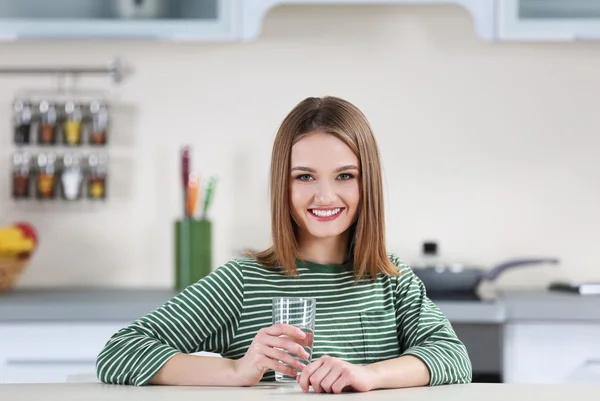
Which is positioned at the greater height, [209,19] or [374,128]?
[209,19]

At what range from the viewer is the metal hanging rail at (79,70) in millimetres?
2645

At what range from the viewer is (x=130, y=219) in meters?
2.68

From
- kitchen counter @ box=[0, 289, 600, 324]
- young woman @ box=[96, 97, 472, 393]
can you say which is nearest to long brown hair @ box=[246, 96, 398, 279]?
young woman @ box=[96, 97, 472, 393]

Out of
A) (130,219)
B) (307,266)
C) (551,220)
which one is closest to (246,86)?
(130,219)

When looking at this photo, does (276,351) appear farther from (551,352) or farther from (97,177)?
(97,177)

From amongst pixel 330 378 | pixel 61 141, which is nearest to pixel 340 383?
pixel 330 378

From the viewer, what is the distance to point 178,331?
134 cm

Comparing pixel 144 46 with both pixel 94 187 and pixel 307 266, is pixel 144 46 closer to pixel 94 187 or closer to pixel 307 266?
pixel 94 187

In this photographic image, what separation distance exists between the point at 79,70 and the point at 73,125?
0.16 meters

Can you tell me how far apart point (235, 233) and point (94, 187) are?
41cm

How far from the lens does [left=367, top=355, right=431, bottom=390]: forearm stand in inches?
46.1

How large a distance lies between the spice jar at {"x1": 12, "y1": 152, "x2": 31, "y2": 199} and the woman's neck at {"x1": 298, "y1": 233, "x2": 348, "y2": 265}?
4.65 ft

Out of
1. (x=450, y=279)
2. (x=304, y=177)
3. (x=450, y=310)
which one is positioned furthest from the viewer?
(x=450, y=279)

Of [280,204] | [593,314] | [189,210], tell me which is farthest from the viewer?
[189,210]
